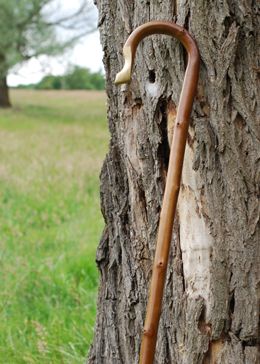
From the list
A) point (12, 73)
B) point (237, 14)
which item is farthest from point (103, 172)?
point (12, 73)

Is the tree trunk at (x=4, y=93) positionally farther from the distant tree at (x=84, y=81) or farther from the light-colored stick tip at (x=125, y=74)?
the light-colored stick tip at (x=125, y=74)

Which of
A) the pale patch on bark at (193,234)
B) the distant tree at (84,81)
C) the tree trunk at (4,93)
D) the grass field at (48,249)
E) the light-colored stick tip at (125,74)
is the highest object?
the distant tree at (84,81)

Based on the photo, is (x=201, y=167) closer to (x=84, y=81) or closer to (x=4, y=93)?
(x=4, y=93)

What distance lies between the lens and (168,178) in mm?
1729

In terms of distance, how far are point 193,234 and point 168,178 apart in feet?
0.80

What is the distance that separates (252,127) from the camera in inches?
72.1

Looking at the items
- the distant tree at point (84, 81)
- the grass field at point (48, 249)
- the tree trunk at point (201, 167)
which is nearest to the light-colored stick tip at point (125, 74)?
the tree trunk at point (201, 167)

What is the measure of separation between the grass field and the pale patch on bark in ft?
3.95

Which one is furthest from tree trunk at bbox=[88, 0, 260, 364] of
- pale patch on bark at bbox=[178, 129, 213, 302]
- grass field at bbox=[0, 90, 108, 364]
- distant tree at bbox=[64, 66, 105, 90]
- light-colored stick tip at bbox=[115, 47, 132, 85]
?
distant tree at bbox=[64, 66, 105, 90]

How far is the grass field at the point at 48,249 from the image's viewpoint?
127 inches

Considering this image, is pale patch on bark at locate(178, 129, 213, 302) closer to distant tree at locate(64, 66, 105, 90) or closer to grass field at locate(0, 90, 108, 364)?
grass field at locate(0, 90, 108, 364)

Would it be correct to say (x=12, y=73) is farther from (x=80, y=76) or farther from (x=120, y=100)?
(x=80, y=76)

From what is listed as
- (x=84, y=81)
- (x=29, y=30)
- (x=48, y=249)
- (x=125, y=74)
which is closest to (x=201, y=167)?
(x=125, y=74)

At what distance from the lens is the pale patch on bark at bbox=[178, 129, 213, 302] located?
1881 millimetres
